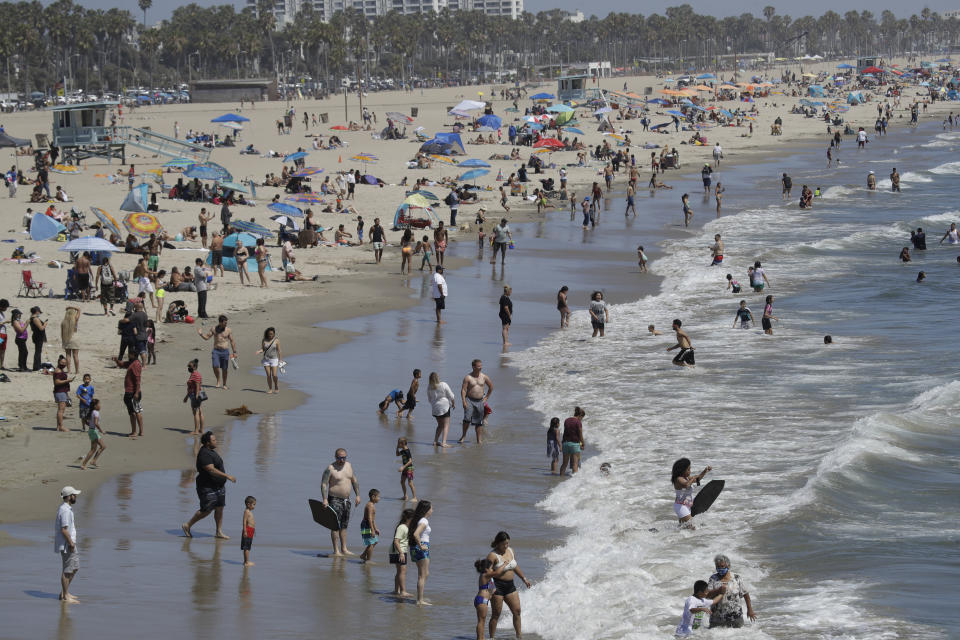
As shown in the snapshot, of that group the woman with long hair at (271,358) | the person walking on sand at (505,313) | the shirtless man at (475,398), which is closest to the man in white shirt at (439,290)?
the person walking on sand at (505,313)

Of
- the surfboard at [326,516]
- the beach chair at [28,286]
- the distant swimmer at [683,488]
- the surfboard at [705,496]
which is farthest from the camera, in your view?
→ the beach chair at [28,286]

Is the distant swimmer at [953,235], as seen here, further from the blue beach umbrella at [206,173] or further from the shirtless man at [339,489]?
the shirtless man at [339,489]

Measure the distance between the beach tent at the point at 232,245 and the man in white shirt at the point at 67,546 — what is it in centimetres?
1879

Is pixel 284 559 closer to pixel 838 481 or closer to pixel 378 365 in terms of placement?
pixel 838 481

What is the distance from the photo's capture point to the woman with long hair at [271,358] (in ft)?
63.3

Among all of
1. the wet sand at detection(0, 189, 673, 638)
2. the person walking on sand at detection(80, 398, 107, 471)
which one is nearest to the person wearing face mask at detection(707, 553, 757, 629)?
the wet sand at detection(0, 189, 673, 638)

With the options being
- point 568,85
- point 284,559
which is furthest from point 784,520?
point 568,85

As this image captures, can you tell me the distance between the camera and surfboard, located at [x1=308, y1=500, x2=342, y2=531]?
12.7 meters

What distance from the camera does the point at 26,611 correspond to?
416 inches

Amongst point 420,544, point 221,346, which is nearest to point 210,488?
point 420,544

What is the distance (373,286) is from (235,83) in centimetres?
8279

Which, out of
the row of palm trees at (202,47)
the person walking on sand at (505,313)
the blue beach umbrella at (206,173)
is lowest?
the person walking on sand at (505,313)

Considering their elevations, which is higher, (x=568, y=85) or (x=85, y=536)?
(x=568, y=85)

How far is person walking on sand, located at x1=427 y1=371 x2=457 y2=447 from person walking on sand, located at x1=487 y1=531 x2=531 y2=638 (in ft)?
20.0
